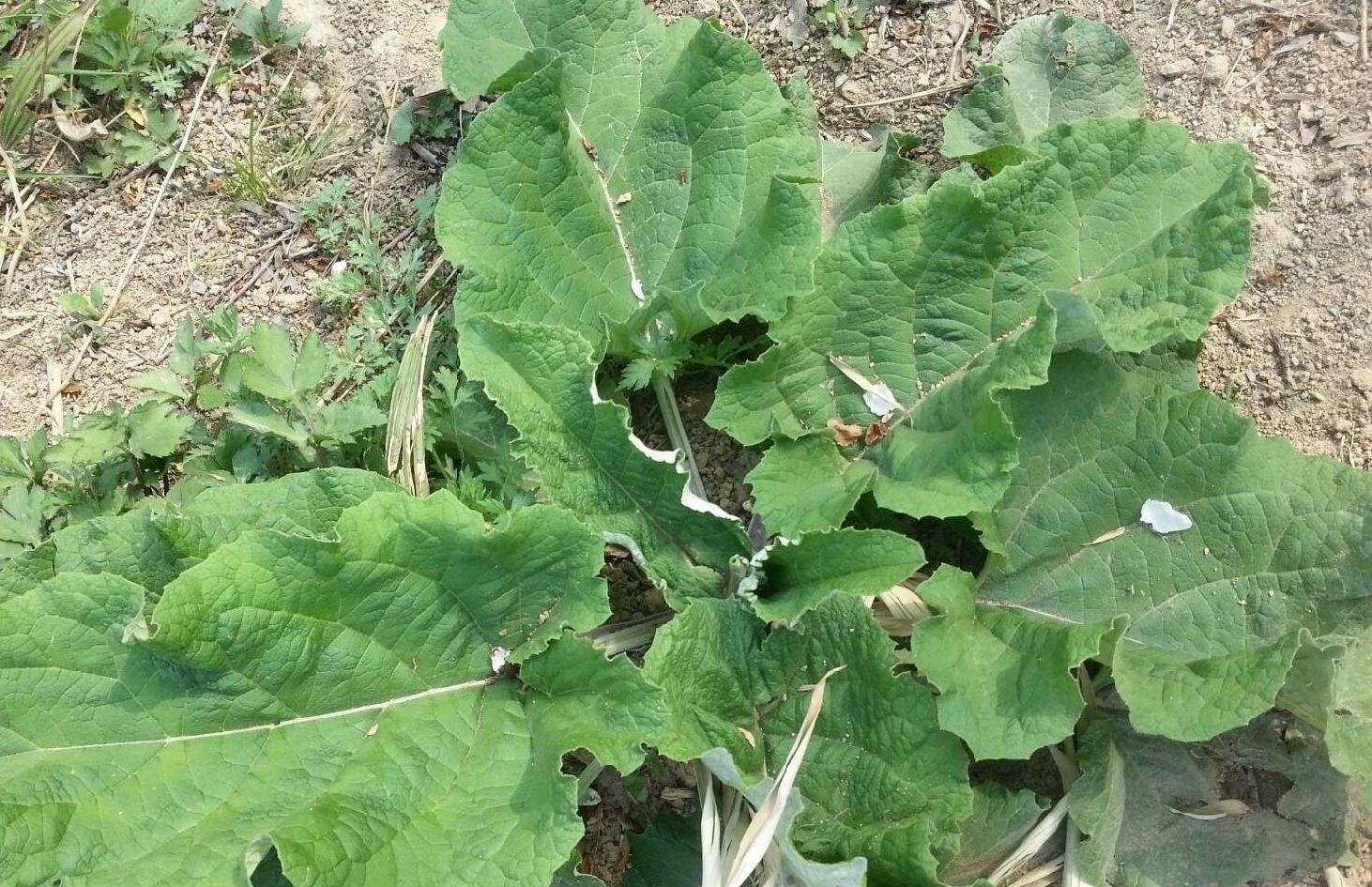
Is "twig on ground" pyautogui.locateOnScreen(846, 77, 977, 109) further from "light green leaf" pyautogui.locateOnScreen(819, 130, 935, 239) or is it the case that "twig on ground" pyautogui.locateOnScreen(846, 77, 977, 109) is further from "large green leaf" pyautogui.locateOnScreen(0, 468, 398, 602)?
"large green leaf" pyautogui.locateOnScreen(0, 468, 398, 602)

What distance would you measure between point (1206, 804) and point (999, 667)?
0.61 m

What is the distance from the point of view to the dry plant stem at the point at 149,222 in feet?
11.4

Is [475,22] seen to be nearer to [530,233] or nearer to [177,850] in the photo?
[530,233]

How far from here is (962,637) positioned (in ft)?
7.95

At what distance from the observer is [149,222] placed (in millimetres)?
3547

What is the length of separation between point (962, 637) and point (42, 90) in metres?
3.41

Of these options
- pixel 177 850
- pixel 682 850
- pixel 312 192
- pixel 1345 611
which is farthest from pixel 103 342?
pixel 1345 611

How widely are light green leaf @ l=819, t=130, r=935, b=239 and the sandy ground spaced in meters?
0.23

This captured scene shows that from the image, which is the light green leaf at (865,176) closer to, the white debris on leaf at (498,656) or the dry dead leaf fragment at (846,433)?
the dry dead leaf fragment at (846,433)

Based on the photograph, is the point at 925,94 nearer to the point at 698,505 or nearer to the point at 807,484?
the point at 807,484

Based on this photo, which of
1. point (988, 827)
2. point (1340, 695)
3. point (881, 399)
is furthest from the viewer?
point (881, 399)

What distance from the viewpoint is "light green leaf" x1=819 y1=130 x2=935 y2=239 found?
2898mm

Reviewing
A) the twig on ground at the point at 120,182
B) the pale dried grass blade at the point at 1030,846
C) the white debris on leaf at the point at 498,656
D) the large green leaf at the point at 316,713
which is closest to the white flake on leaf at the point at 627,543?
the large green leaf at the point at 316,713

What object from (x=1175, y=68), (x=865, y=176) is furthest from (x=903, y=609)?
(x=1175, y=68)
